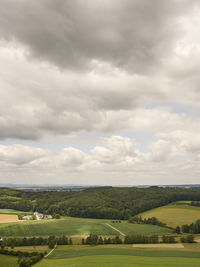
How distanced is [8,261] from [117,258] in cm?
3802

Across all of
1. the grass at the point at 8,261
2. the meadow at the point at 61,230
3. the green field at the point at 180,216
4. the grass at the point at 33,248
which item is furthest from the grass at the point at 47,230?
the green field at the point at 180,216

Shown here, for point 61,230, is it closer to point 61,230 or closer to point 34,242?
point 61,230

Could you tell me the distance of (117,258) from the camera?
75.4 m

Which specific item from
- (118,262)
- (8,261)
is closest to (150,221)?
(118,262)

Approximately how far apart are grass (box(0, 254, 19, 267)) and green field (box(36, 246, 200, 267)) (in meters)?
8.77

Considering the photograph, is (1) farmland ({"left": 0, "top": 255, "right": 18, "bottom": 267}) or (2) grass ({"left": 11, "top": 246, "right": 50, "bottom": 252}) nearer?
(1) farmland ({"left": 0, "top": 255, "right": 18, "bottom": 267})

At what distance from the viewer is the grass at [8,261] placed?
241ft

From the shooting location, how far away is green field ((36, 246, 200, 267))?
69.4m

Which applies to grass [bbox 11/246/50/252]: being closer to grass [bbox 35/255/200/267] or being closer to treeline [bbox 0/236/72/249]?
treeline [bbox 0/236/72/249]

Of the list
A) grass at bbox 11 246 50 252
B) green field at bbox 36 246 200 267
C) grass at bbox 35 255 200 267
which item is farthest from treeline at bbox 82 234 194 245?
grass at bbox 35 255 200 267

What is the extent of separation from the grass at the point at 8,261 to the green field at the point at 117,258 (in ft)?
28.8

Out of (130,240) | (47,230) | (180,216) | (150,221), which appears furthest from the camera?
(180,216)

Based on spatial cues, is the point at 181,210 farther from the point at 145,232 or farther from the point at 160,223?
the point at 145,232

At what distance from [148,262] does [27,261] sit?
39.1 meters
